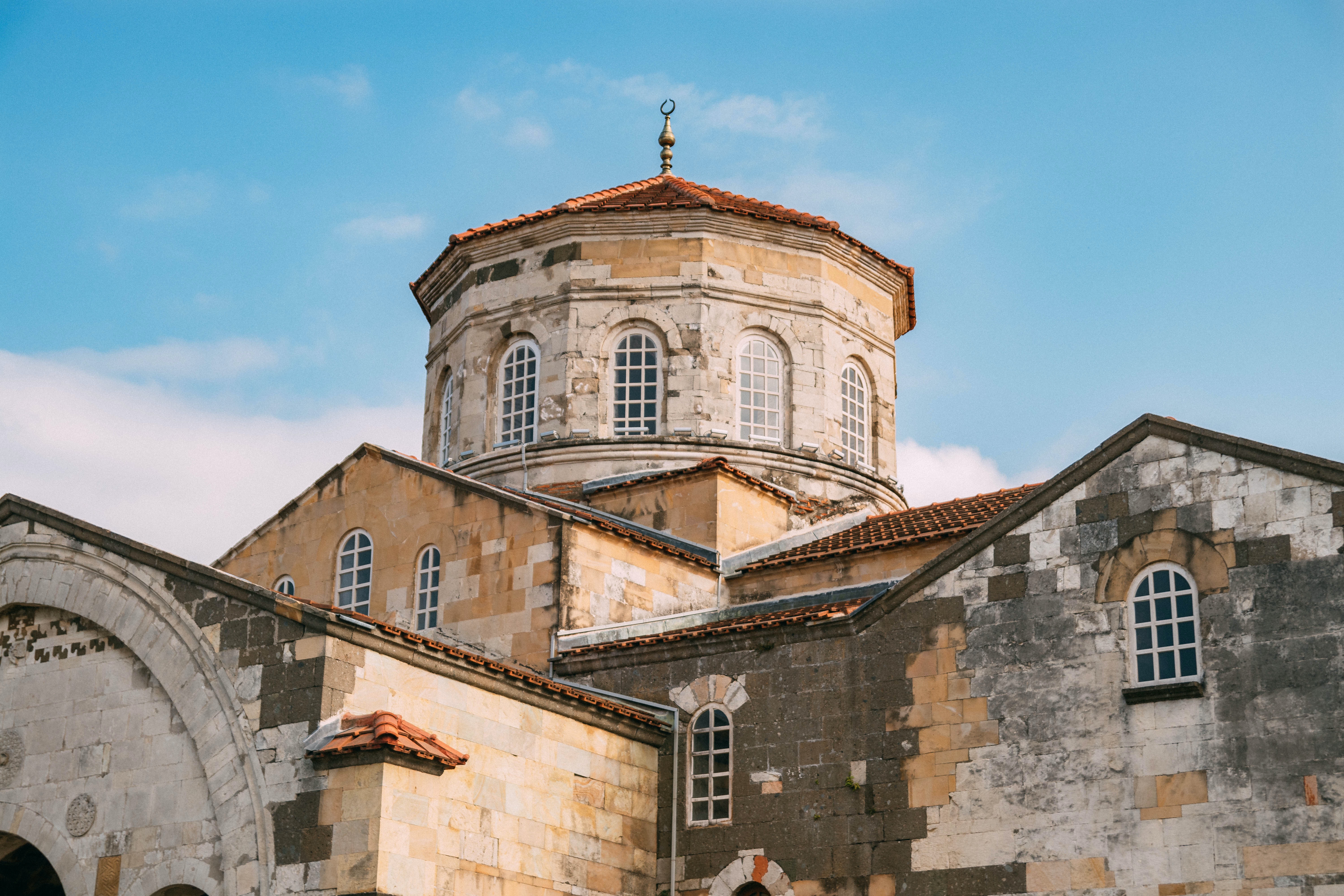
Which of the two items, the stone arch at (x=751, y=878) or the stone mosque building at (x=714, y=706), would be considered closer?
the stone mosque building at (x=714, y=706)

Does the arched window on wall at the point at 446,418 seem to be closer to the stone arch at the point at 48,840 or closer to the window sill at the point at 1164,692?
the stone arch at the point at 48,840

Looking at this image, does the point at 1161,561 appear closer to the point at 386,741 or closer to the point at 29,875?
the point at 386,741

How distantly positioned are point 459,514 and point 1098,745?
29.7 feet

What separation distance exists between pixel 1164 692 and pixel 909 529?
19.5 ft

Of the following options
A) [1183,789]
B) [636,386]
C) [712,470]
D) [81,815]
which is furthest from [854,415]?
[81,815]

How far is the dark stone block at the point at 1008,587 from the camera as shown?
16.3m

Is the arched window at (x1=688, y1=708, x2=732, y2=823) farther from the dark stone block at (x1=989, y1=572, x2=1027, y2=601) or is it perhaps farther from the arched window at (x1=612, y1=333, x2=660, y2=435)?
the arched window at (x1=612, y1=333, x2=660, y2=435)

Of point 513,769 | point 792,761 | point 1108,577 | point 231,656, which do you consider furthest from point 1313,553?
point 231,656

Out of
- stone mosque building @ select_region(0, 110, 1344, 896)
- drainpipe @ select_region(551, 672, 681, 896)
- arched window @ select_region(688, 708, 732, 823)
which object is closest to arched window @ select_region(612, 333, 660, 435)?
stone mosque building @ select_region(0, 110, 1344, 896)

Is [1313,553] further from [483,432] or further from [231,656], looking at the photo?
[483,432]

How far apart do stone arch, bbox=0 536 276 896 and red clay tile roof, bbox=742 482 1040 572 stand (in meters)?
8.02

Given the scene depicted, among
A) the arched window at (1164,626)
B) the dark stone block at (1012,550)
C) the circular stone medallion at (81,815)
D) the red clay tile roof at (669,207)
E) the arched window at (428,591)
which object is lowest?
the circular stone medallion at (81,815)

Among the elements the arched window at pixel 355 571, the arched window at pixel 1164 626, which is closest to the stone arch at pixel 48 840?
the arched window at pixel 355 571

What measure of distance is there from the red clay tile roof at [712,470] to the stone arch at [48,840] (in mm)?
9201
